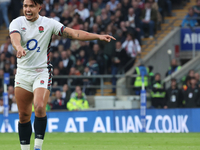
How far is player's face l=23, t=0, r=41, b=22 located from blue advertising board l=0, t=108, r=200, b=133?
8054mm

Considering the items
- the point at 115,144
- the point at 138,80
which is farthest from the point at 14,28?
the point at 138,80

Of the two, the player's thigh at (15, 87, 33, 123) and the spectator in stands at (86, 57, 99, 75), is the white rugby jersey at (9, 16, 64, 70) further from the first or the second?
the spectator in stands at (86, 57, 99, 75)

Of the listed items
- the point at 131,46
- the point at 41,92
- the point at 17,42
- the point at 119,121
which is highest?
the point at 17,42

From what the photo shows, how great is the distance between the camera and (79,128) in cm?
1392

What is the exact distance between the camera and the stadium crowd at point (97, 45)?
55.4ft

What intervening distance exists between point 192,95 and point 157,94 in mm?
1370

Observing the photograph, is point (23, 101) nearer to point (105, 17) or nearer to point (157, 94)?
point (157, 94)

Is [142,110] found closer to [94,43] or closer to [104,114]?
[104,114]

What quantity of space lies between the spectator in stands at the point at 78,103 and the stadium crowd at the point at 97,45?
14 cm

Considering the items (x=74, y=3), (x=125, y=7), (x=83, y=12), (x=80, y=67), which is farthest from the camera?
(x=74, y=3)

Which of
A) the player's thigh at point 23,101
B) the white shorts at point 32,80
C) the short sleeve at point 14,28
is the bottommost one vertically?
the player's thigh at point 23,101

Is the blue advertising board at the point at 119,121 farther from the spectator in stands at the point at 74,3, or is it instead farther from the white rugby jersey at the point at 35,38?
the white rugby jersey at the point at 35,38

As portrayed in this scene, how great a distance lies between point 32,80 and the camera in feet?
20.0

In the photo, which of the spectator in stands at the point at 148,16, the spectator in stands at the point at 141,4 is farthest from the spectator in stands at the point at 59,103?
the spectator in stands at the point at 141,4
